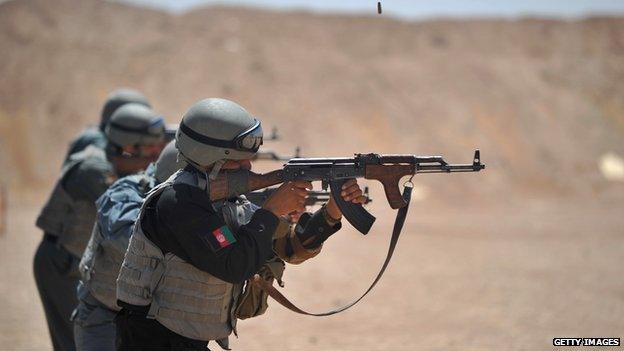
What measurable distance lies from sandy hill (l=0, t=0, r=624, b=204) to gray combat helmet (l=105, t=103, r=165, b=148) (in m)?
23.4

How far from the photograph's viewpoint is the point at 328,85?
3806 centimetres

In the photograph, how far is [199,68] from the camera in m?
36.5

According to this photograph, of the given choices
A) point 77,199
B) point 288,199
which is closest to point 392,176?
point 288,199

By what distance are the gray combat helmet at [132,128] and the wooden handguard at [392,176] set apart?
2.48 metres

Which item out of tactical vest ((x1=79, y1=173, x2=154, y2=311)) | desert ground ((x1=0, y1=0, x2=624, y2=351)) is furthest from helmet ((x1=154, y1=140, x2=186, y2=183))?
desert ground ((x1=0, y1=0, x2=624, y2=351))

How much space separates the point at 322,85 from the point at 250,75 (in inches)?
129

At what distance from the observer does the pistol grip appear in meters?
3.85

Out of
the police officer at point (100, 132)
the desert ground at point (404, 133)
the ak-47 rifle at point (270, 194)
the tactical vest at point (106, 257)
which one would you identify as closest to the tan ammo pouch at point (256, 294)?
the ak-47 rifle at point (270, 194)

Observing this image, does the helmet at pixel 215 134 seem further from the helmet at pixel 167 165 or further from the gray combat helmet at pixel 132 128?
the gray combat helmet at pixel 132 128

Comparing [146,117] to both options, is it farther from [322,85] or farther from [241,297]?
[322,85]

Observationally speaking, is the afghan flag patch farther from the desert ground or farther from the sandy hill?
the sandy hill

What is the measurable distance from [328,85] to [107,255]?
33783 millimetres

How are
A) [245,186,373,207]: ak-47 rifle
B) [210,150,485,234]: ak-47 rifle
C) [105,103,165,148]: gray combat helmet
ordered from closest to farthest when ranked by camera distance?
[210,150,485,234]: ak-47 rifle → [245,186,373,207]: ak-47 rifle → [105,103,165,148]: gray combat helmet

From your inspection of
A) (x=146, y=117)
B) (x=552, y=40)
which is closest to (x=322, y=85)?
(x=552, y=40)
